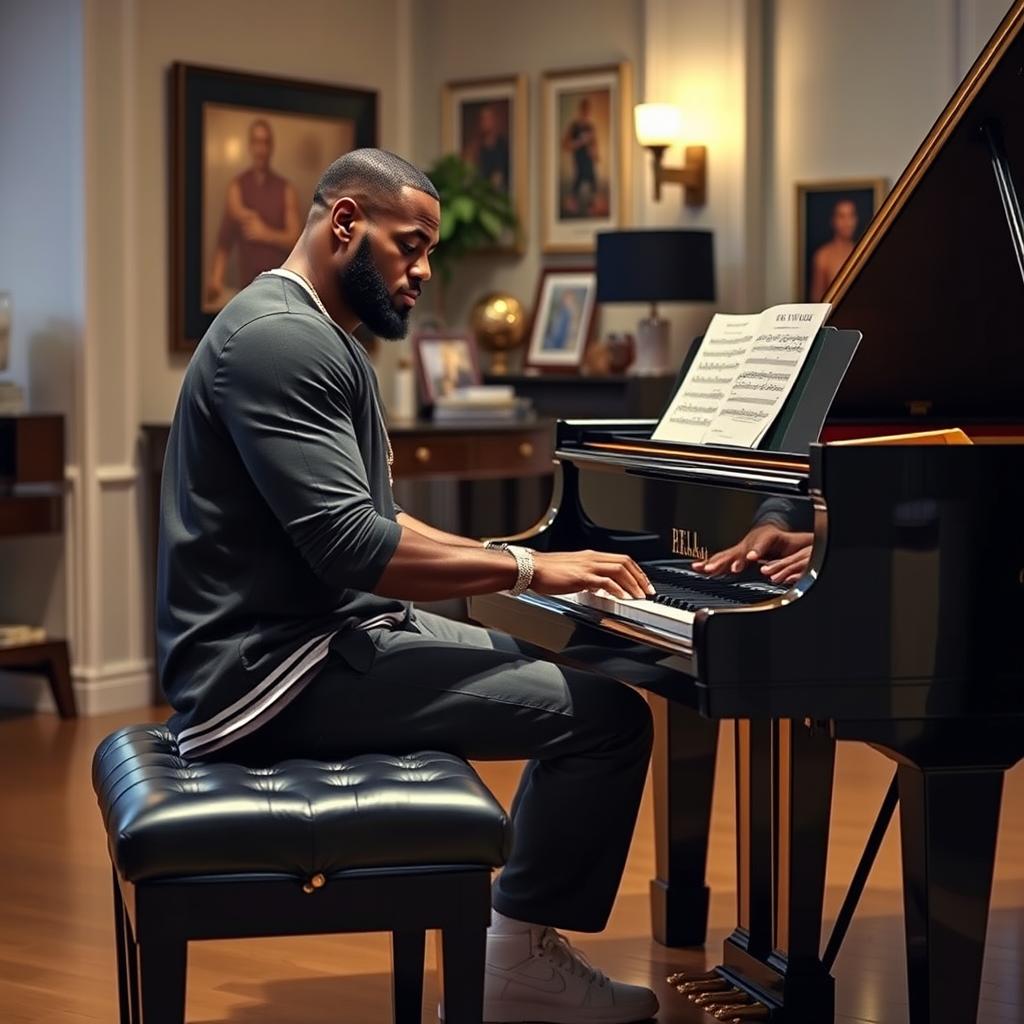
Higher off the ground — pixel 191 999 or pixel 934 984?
pixel 934 984

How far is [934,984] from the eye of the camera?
8.33ft

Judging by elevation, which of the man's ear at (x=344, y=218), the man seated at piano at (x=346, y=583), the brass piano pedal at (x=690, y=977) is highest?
the man's ear at (x=344, y=218)

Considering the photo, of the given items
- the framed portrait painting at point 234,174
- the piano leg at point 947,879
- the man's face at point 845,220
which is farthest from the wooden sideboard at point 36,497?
the piano leg at point 947,879

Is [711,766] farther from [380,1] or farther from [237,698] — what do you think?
[380,1]

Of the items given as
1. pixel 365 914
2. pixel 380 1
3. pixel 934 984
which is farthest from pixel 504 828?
pixel 380 1

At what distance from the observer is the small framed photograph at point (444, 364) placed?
7117mm

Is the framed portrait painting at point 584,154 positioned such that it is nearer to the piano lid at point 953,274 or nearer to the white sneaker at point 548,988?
the piano lid at point 953,274

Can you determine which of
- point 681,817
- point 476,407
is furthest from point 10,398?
point 681,817

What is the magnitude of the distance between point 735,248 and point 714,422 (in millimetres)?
3734

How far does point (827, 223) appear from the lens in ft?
21.9

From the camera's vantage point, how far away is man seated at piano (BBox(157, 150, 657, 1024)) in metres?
2.61

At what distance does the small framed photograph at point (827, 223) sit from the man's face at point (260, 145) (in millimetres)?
1905

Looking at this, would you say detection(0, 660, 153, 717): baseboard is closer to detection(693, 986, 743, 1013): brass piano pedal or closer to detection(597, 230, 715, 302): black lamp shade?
detection(597, 230, 715, 302): black lamp shade

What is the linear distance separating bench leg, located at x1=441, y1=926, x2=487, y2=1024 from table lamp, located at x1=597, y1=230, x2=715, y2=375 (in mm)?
4250
